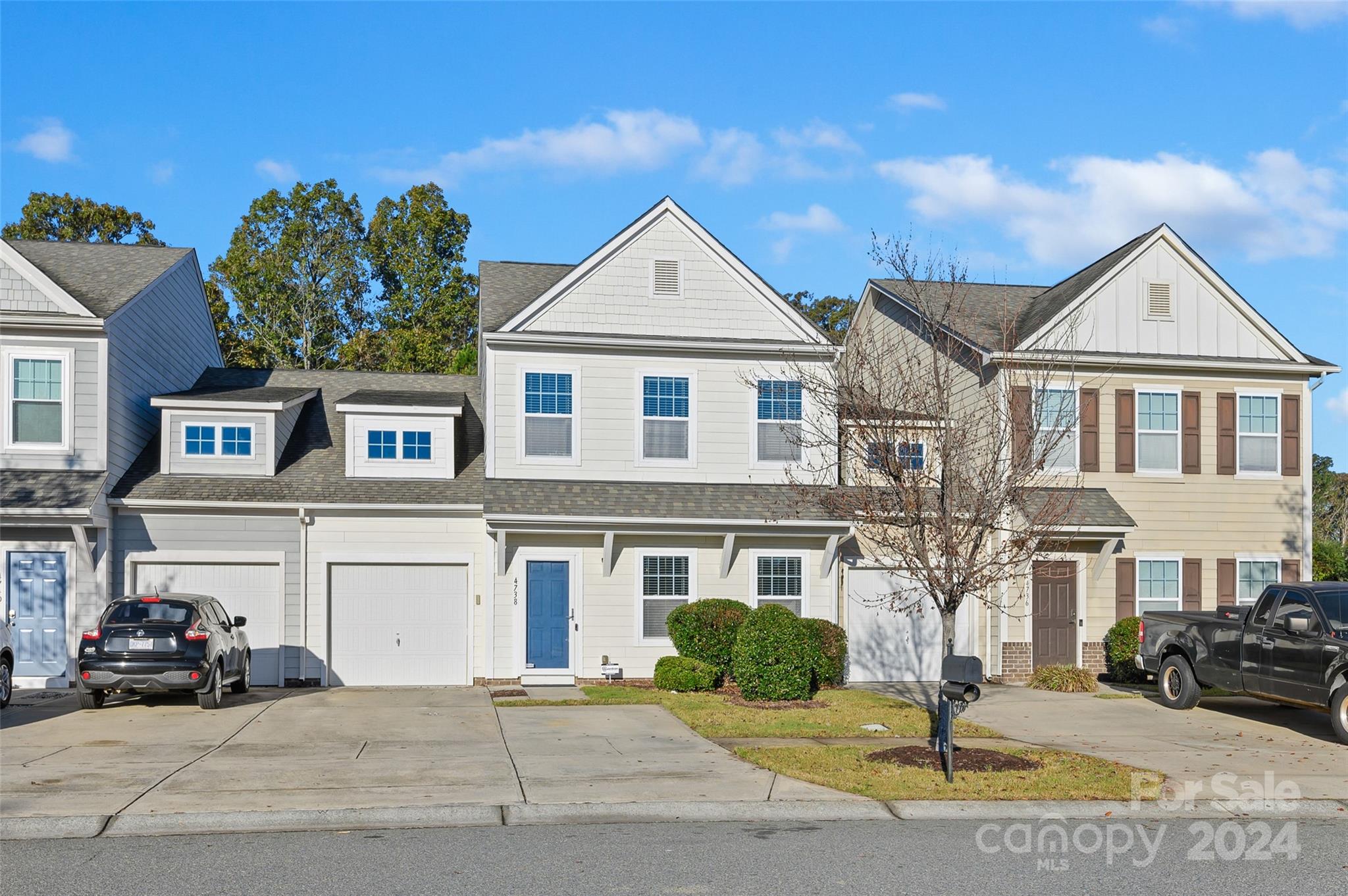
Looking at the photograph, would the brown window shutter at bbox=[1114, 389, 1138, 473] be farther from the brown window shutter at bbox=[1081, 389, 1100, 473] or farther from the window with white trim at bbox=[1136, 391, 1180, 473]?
the brown window shutter at bbox=[1081, 389, 1100, 473]

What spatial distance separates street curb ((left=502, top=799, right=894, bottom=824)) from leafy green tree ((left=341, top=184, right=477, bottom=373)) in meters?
37.0

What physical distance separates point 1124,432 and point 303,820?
1784cm

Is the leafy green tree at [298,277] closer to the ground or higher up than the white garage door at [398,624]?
higher up

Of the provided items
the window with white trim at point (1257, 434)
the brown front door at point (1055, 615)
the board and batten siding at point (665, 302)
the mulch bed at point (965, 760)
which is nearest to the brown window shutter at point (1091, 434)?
the brown front door at point (1055, 615)

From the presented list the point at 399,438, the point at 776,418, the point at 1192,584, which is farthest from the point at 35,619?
the point at 1192,584

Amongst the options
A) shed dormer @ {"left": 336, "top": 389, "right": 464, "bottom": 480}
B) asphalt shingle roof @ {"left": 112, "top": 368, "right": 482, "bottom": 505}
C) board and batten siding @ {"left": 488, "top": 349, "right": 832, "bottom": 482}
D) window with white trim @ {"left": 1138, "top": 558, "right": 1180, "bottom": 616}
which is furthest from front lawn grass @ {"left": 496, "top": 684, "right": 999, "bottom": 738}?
window with white trim @ {"left": 1138, "top": 558, "right": 1180, "bottom": 616}

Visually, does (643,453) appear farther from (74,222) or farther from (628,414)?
(74,222)

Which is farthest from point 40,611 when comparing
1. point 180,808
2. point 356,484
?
point 180,808

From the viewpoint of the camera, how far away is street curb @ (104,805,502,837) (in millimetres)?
9688

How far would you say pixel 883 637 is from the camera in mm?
22844

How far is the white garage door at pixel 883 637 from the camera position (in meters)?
22.6

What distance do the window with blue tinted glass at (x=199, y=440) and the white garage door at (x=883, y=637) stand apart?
1196 cm

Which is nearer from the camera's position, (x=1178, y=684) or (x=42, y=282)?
(x=1178, y=684)

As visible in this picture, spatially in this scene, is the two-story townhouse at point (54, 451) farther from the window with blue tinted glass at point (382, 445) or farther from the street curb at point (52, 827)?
the street curb at point (52, 827)
